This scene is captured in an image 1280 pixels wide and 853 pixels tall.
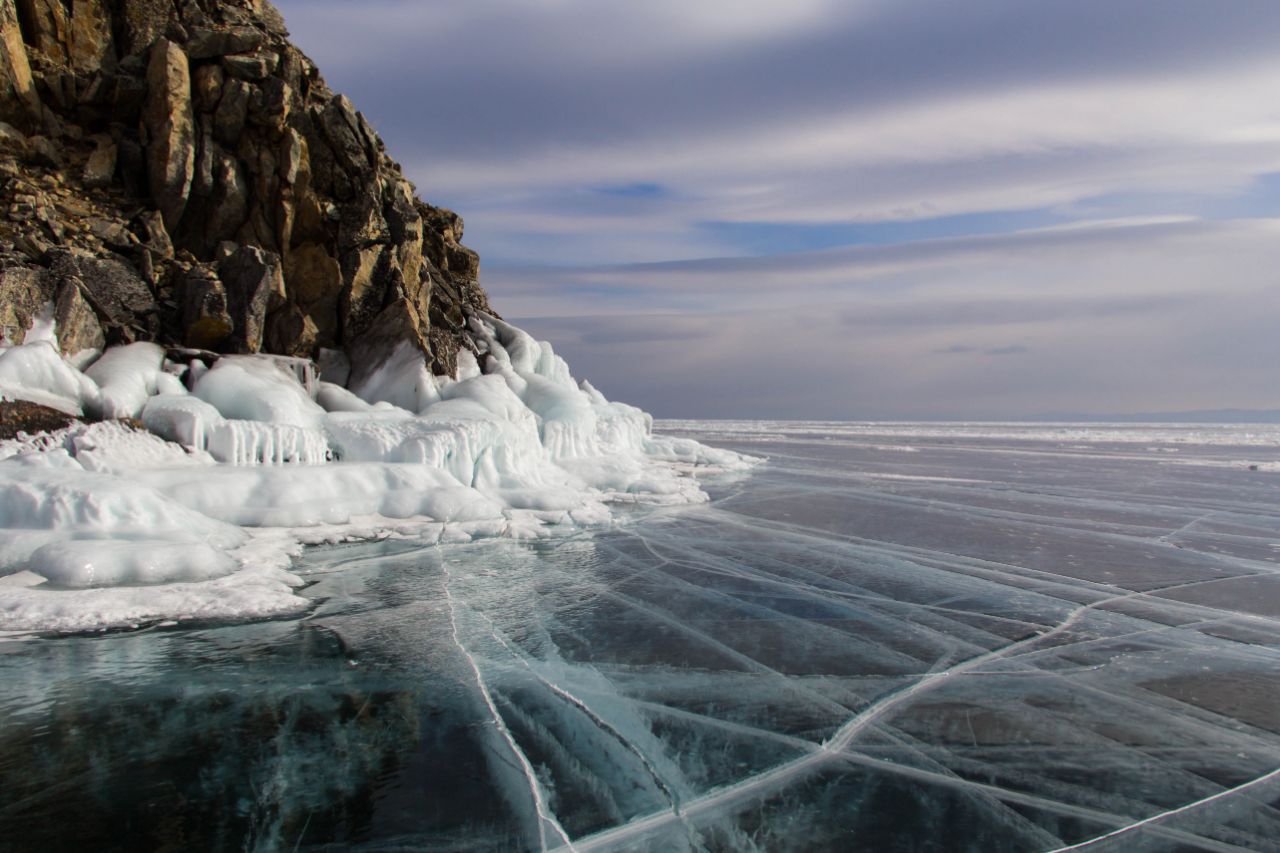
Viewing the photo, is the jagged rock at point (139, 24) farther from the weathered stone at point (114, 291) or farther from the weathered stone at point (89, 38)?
the weathered stone at point (114, 291)

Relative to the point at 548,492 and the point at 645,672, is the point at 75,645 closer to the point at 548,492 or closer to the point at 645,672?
the point at 645,672

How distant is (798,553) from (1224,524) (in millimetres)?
9048

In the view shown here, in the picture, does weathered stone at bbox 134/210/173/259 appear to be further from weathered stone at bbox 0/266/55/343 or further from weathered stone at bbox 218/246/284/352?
weathered stone at bbox 0/266/55/343

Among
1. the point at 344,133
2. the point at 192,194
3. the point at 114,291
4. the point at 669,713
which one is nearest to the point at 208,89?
the point at 192,194

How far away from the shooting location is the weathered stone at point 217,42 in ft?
53.7

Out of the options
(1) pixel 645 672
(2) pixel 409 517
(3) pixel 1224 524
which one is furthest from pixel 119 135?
(3) pixel 1224 524

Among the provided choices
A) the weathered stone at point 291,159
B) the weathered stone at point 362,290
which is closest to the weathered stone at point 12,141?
the weathered stone at point 291,159

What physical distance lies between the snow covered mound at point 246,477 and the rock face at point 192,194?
3.42 ft

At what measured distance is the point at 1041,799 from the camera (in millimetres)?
4465

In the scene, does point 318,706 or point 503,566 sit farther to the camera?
point 503,566

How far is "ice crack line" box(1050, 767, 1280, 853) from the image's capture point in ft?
13.1

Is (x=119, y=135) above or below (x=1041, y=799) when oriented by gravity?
above

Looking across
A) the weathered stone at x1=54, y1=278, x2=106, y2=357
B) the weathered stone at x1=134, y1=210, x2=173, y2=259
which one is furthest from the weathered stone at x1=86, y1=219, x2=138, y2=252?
the weathered stone at x1=54, y1=278, x2=106, y2=357

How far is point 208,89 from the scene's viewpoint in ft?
53.2
